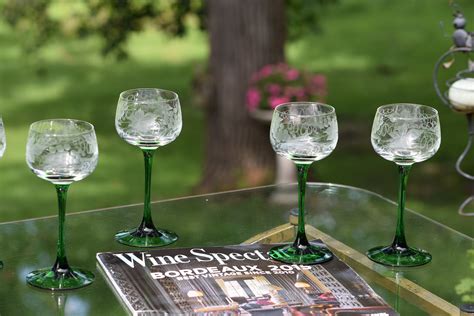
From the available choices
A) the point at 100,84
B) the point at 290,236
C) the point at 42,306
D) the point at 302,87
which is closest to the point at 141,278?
the point at 42,306

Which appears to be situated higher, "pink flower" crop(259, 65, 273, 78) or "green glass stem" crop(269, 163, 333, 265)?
"green glass stem" crop(269, 163, 333, 265)

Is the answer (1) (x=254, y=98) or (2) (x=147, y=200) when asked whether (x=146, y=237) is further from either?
(1) (x=254, y=98)

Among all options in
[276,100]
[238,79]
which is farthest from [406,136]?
[238,79]

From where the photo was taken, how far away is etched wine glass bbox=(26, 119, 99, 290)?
6.57 ft

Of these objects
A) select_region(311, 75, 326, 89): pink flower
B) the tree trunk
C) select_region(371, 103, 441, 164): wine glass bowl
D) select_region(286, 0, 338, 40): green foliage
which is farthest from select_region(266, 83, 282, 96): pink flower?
select_region(371, 103, 441, 164): wine glass bowl

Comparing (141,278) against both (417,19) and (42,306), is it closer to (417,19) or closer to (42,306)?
(42,306)

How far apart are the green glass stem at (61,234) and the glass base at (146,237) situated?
0.71ft

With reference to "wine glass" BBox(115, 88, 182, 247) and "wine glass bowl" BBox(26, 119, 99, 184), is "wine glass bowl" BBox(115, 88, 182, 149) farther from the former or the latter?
"wine glass bowl" BBox(26, 119, 99, 184)

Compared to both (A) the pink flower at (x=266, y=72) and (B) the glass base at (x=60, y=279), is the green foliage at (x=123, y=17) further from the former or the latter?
(B) the glass base at (x=60, y=279)

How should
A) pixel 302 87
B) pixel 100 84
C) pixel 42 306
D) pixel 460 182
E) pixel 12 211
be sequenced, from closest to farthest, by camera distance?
pixel 42 306
pixel 302 87
pixel 12 211
pixel 460 182
pixel 100 84

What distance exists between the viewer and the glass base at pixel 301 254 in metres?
2.16

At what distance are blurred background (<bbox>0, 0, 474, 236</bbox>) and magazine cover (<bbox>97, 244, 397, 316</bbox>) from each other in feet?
10.8

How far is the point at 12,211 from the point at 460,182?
252 cm

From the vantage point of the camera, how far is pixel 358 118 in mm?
7297
